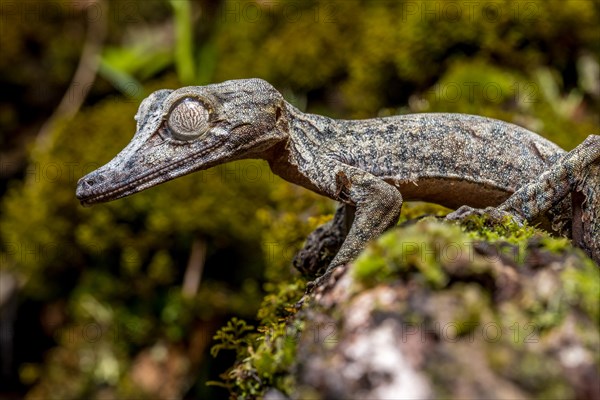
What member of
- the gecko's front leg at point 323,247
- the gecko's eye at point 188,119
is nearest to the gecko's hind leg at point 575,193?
the gecko's front leg at point 323,247

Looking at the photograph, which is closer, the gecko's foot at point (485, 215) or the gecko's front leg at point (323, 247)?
the gecko's foot at point (485, 215)

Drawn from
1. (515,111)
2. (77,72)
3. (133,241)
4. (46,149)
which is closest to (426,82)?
(515,111)

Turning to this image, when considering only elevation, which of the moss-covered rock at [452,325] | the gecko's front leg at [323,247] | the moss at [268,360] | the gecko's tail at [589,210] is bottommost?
the moss at [268,360]

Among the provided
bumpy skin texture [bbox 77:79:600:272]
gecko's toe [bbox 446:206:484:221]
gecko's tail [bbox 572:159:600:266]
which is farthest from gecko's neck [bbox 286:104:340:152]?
gecko's tail [bbox 572:159:600:266]

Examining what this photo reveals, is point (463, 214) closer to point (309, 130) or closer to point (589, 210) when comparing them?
point (589, 210)

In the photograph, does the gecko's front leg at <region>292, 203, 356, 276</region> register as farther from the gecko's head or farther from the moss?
the gecko's head

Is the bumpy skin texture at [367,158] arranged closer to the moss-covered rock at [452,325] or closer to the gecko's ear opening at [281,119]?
the gecko's ear opening at [281,119]

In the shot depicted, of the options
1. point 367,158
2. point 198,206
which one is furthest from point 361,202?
point 198,206
